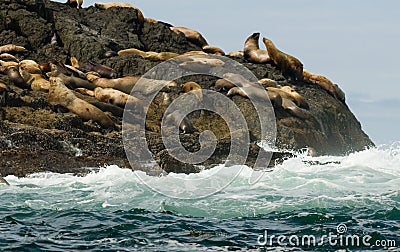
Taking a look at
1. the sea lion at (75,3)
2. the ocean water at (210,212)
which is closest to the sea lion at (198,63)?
the sea lion at (75,3)

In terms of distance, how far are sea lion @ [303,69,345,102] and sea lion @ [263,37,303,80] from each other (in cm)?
67

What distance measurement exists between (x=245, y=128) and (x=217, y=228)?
9.82 metres

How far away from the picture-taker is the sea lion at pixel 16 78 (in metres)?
17.9

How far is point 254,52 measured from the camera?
2430 centimetres

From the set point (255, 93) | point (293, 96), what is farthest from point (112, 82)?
point (293, 96)

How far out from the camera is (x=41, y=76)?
19.0m

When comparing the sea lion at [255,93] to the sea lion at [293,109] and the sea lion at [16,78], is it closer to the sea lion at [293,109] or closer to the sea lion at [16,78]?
the sea lion at [293,109]

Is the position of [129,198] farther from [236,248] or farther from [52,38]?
[52,38]

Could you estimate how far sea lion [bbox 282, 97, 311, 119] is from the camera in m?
20.1

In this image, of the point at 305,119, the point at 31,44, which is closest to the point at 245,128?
the point at 305,119

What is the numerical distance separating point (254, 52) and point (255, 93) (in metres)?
Result: 5.11

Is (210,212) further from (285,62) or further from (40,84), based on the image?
(285,62)

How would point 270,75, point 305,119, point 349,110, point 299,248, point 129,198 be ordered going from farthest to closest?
point 349,110 → point 270,75 → point 305,119 → point 129,198 → point 299,248

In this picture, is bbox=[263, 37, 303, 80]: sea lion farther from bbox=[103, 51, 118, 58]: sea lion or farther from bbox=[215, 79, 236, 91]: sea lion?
bbox=[103, 51, 118, 58]: sea lion
